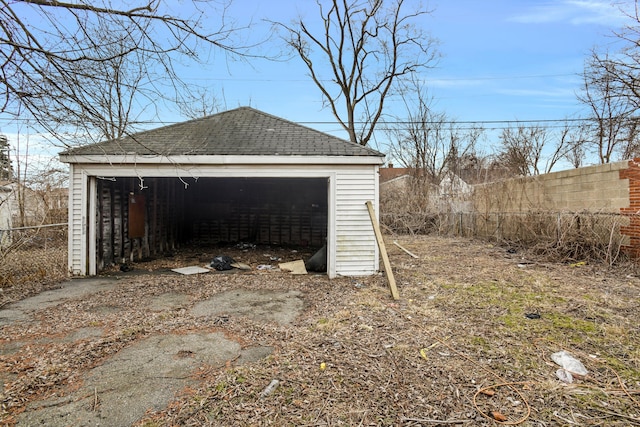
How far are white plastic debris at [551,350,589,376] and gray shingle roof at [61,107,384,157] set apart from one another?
4.46 meters

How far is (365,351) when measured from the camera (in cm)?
335

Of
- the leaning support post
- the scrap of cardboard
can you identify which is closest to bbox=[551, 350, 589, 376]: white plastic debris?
the leaning support post

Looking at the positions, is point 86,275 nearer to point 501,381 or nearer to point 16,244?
point 16,244

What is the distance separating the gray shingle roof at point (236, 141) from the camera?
6.75 m

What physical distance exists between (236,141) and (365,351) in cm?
550

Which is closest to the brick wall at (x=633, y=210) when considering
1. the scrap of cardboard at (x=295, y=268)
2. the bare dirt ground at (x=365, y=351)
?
the bare dirt ground at (x=365, y=351)

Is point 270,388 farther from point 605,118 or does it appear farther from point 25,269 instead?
point 605,118

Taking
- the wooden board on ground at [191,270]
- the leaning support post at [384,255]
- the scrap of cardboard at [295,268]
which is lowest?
the wooden board on ground at [191,270]

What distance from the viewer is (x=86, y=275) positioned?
679 cm

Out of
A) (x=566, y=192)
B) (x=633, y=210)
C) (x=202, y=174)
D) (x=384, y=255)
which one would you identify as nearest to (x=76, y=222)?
(x=202, y=174)

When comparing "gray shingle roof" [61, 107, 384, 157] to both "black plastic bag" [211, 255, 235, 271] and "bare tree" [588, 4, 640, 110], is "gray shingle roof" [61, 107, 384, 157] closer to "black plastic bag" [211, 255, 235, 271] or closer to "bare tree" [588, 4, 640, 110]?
"black plastic bag" [211, 255, 235, 271]

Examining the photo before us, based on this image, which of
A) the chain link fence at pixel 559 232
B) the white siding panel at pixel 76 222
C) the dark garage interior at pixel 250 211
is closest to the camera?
the white siding panel at pixel 76 222

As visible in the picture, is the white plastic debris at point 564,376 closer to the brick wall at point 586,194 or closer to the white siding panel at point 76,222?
the brick wall at point 586,194

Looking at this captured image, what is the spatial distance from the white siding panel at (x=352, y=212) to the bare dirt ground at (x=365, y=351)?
30.4 inches
